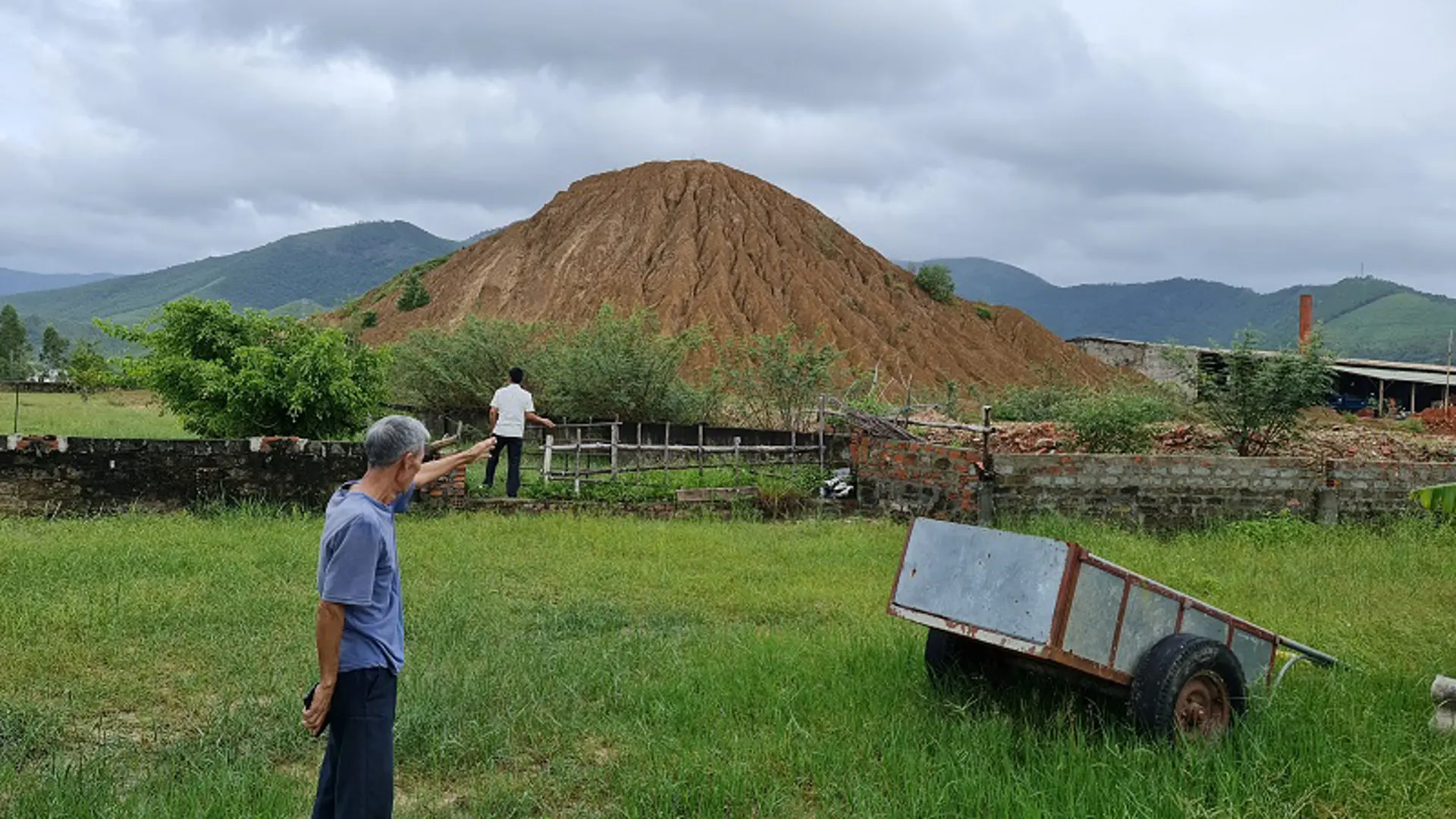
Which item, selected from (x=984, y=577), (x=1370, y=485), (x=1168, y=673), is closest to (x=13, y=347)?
(x=1370, y=485)

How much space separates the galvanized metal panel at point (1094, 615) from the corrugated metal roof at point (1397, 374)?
3601cm

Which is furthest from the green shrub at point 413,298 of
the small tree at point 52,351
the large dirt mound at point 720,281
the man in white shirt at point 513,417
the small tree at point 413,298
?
the man in white shirt at point 513,417

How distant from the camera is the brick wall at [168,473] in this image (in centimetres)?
1093

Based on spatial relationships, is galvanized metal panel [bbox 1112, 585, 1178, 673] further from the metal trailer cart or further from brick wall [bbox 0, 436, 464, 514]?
brick wall [bbox 0, 436, 464, 514]

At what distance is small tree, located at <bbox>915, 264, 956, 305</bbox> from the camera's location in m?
60.9

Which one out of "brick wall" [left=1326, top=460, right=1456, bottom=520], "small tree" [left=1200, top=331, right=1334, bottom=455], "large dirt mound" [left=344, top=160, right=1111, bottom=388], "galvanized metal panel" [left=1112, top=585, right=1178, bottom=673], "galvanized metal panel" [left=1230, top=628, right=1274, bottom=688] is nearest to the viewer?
"galvanized metal panel" [left=1112, top=585, right=1178, bottom=673]

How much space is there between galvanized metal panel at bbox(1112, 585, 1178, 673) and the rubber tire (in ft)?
0.15

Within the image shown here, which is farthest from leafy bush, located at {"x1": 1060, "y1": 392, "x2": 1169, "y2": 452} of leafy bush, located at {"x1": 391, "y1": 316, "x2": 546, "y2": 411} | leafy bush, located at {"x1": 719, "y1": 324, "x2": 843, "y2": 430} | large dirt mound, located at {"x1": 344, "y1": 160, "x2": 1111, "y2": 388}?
large dirt mound, located at {"x1": 344, "y1": 160, "x2": 1111, "y2": 388}

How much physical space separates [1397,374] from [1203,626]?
41.7 m

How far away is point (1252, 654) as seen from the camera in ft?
17.9

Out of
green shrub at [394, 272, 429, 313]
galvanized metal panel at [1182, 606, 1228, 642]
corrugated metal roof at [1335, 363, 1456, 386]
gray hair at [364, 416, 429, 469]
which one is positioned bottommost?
galvanized metal panel at [1182, 606, 1228, 642]

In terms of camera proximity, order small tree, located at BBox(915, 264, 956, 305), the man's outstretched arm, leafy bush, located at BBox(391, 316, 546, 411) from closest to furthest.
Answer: the man's outstretched arm, leafy bush, located at BBox(391, 316, 546, 411), small tree, located at BBox(915, 264, 956, 305)

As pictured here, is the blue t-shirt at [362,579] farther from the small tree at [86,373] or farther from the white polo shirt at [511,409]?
the small tree at [86,373]

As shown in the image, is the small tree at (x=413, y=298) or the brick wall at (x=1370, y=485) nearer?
the brick wall at (x=1370, y=485)
